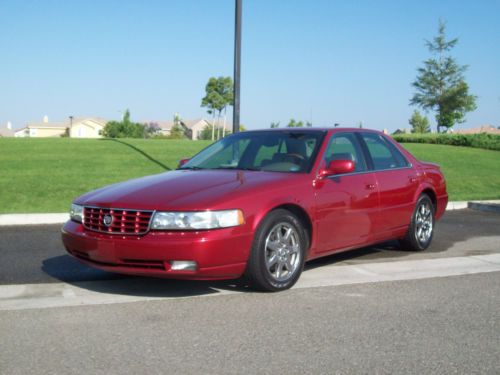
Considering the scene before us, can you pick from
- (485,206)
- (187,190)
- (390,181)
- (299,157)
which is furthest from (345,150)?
(485,206)

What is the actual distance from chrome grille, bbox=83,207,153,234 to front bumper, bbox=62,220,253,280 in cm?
6

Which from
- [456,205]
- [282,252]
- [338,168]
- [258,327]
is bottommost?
[258,327]

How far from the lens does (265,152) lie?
249 inches

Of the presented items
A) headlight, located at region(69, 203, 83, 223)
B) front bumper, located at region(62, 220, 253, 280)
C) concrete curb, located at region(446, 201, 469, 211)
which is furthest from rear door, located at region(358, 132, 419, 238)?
concrete curb, located at region(446, 201, 469, 211)

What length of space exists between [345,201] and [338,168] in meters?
0.41

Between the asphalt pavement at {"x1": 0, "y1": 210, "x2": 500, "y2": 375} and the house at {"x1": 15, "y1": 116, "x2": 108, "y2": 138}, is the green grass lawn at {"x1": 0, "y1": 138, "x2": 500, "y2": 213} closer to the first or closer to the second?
the asphalt pavement at {"x1": 0, "y1": 210, "x2": 500, "y2": 375}

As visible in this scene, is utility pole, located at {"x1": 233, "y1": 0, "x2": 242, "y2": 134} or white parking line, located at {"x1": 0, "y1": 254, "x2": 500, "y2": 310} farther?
utility pole, located at {"x1": 233, "y1": 0, "x2": 242, "y2": 134}

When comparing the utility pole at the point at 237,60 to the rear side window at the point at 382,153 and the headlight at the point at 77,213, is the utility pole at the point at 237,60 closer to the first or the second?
the rear side window at the point at 382,153

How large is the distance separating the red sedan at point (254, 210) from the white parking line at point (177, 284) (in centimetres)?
30

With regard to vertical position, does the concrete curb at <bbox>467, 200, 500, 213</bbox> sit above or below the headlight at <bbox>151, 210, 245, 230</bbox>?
below

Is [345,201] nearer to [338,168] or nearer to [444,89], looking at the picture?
[338,168]

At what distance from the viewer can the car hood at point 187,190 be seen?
4.93 metres

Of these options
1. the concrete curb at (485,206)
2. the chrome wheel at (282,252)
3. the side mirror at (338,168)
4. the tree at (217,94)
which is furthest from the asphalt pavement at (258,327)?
the tree at (217,94)

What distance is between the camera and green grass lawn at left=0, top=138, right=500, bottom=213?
40.7 ft
